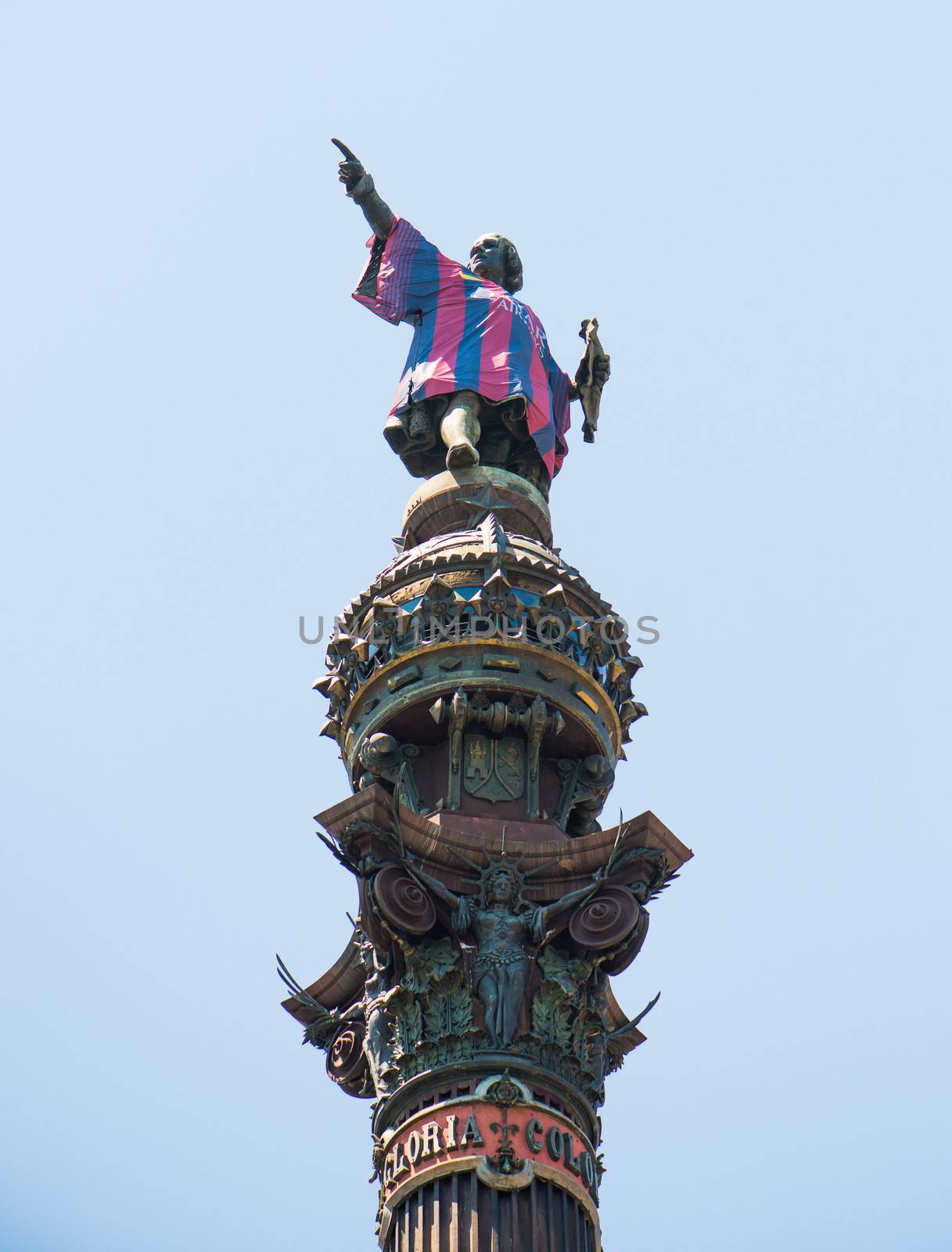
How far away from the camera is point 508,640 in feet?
96.7

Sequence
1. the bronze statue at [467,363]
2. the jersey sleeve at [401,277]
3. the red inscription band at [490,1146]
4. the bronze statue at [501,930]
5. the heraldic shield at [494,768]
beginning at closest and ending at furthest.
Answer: the red inscription band at [490,1146]
the bronze statue at [501,930]
the heraldic shield at [494,768]
the bronze statue at [467,363]
the jersey sleeve at [401,277]

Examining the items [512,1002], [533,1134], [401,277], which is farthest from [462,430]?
[533,1134]

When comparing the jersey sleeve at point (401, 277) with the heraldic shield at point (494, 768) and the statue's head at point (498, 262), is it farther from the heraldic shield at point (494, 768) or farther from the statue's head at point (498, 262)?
the heraldic shield at point (494, 768)

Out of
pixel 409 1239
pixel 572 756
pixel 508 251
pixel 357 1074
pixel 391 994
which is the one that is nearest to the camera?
pixel 409 1239

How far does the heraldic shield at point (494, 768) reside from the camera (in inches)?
1129

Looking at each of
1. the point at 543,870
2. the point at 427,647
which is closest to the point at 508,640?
the point at 427,647

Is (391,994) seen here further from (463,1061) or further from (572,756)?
(572,756)

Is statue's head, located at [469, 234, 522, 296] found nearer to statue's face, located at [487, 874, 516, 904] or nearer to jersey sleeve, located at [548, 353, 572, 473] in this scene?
jersey sleeve, located at [548, 353, 572, 473]

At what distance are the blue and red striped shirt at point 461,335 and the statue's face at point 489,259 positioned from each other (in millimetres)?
570

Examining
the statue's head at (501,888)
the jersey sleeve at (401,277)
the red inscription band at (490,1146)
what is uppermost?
the jersey sleeve at (401,277)

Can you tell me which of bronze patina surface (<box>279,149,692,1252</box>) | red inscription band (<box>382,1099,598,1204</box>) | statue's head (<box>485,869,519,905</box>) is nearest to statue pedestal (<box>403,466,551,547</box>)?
bronze patina surface (<box>279,149,692,1252</box>)

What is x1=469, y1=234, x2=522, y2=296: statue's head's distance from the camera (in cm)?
3912

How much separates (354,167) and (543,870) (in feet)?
49.7

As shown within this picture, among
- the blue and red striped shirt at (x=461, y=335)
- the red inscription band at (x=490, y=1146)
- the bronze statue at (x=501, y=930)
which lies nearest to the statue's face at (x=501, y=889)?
the bronze statue at (x=501, y=930)
